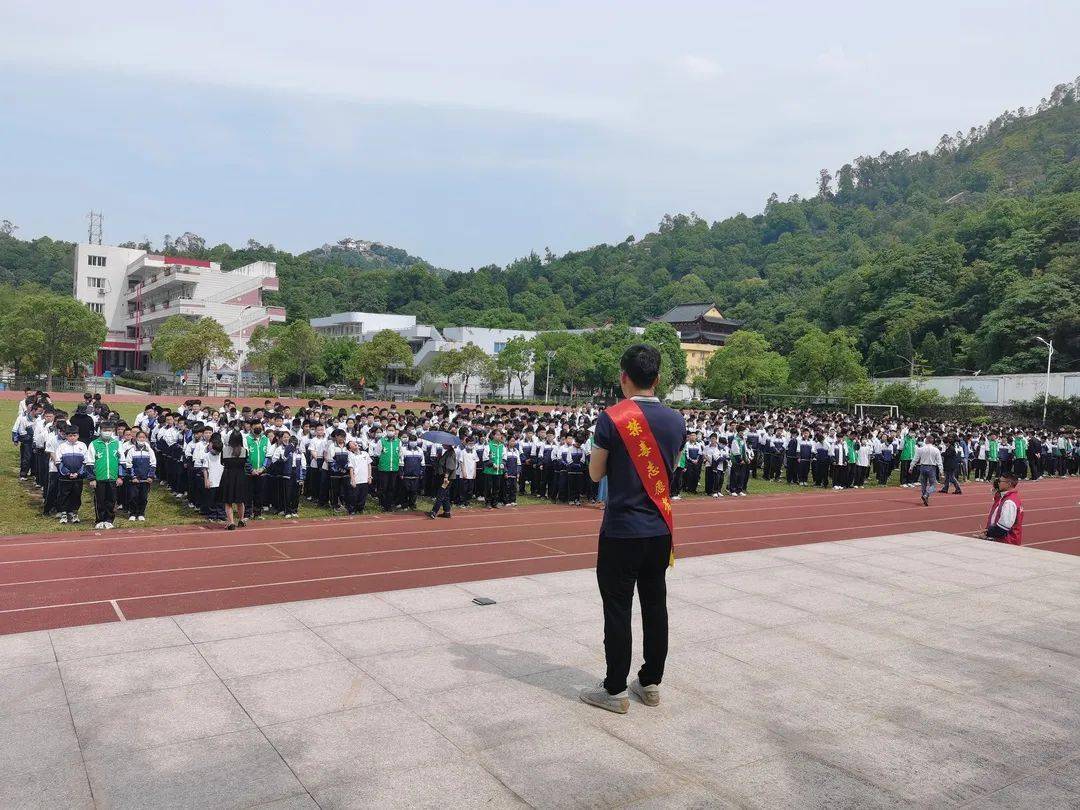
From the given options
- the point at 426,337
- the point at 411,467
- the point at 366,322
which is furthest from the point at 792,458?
the point at 366,322

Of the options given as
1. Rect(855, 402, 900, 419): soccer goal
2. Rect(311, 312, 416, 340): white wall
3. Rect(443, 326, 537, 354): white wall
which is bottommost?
Rect(855, 402, 900, 419): soccer goal

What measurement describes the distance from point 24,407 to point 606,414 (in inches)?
583

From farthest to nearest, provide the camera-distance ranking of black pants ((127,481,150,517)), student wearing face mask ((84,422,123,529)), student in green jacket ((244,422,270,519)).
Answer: student in green jacket ((244,422,270,519)), black pants ((127,481,150,517)), student wearing face mask ((84,422,123,529))

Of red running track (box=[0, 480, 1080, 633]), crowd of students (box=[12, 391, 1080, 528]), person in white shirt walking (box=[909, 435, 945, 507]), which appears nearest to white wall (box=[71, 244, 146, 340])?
crowd of students (box=[12, 391, 1080, 528])

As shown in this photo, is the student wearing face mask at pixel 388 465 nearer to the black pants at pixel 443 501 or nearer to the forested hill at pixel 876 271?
the black pants at pixel 443 501

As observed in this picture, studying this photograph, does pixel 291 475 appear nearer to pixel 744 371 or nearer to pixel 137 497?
pixel 137 497

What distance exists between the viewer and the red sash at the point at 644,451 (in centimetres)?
454

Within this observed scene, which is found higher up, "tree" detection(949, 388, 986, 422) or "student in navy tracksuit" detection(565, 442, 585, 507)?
"tree" detection(949, 388, 986, 422)

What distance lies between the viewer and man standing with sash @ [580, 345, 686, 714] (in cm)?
451

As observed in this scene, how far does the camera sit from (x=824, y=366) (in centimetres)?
4978

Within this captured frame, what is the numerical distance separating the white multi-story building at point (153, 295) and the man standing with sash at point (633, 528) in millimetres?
58685

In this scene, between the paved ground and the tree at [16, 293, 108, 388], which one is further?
the tree at [16, 293, 108, 388]

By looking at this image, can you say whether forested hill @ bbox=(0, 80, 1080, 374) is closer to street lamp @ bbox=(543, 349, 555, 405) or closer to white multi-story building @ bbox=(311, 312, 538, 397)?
white multi-story building @ bbox=(311, 312, 538, 397)

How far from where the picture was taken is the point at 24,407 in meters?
15.4
